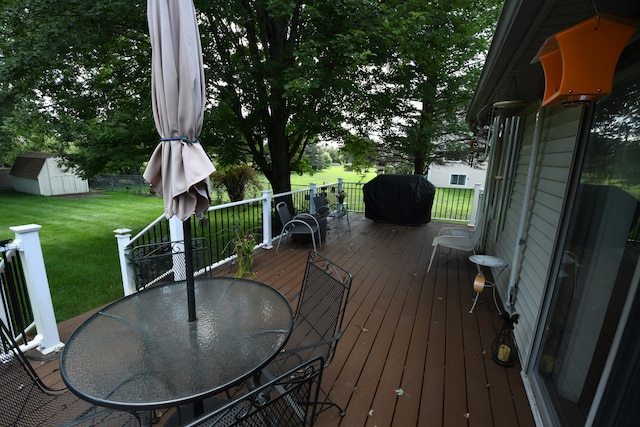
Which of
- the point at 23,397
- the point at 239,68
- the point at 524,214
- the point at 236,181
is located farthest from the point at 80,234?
the point at 524,214

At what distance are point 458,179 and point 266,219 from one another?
14784 millimetres

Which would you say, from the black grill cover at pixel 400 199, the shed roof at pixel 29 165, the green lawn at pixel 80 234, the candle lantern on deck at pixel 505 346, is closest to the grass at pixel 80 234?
the green lawn at pixel 80 234

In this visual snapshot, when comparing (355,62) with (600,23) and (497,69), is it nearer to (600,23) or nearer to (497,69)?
(497,69)

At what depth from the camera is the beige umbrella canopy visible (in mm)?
1396

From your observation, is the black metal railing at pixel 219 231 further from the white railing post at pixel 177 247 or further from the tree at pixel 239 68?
the tree at pixel 239 68

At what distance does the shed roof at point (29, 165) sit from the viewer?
1514 cm

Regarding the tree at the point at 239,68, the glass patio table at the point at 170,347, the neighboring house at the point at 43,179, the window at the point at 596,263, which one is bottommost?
the neighboring house at the point at 43,179

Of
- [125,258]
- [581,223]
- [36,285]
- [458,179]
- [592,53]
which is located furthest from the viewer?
[458,179]

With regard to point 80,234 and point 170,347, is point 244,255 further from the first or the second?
point 80,234

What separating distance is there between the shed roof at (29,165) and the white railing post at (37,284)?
17.2 meters

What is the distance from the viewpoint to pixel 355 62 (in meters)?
4.75

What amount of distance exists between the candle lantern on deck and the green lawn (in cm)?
476

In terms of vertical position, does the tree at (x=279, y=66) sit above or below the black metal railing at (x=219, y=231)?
above

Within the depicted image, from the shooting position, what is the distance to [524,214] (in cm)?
289
